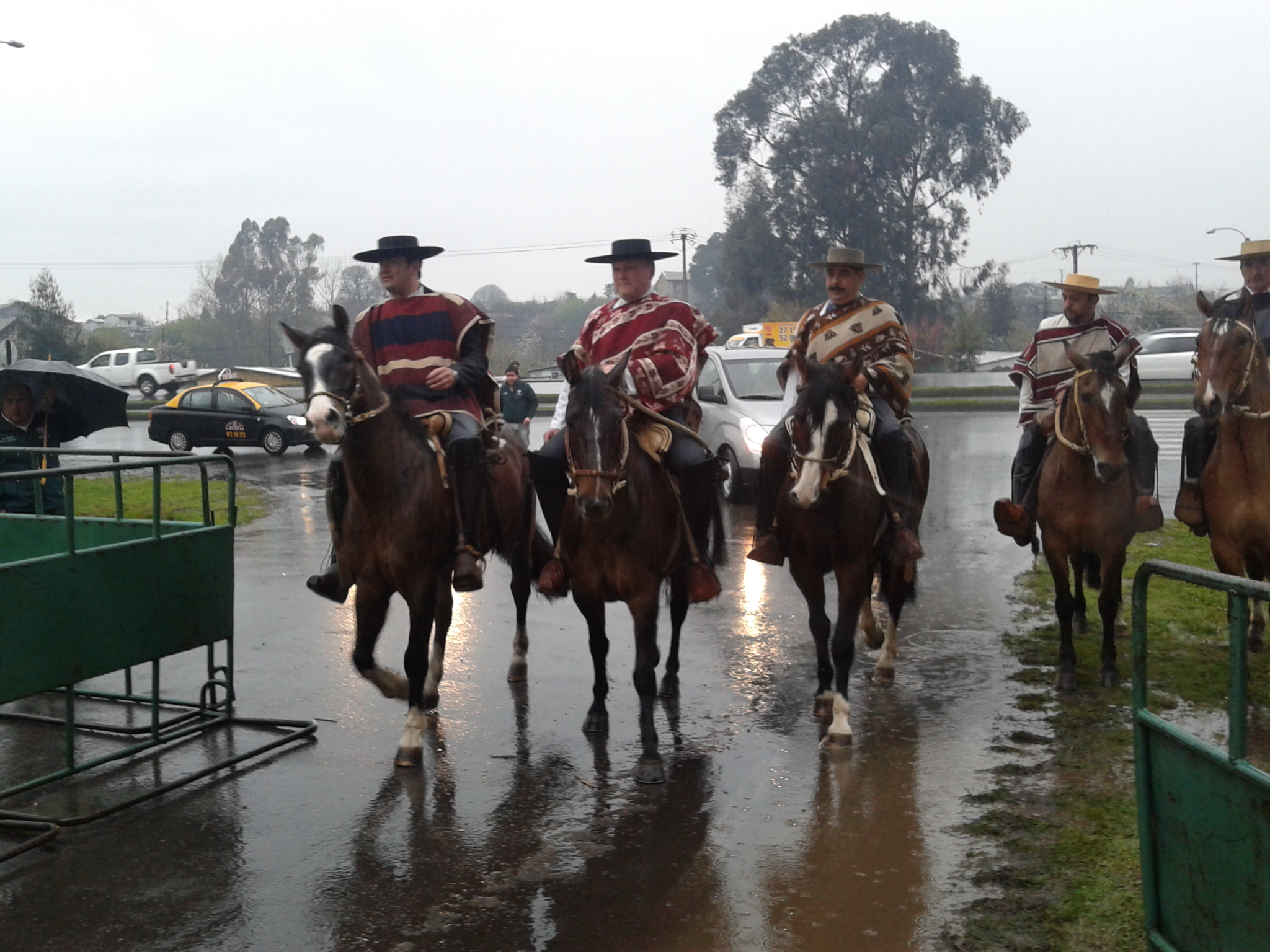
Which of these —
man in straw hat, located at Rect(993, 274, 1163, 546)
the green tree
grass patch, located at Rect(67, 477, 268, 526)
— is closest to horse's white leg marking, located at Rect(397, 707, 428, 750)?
man in straw hat, located at Rect(993, 274, 1163, 546)

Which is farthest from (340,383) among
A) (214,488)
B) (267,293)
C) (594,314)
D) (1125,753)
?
(267,293)

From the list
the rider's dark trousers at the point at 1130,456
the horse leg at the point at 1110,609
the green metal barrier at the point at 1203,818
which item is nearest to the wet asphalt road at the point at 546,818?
the horse leg at the point at 1110,609

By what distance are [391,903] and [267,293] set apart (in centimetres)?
9527

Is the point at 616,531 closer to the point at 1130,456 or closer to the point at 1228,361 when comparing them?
the point at 1130,456

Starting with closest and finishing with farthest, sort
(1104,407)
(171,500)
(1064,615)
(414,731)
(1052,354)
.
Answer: (414,731) < (1104,407) < (1064,615) < (1052,354) < (171,500)

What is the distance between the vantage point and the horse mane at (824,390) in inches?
252

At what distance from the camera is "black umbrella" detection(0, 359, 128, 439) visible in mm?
8914

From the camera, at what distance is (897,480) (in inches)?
280

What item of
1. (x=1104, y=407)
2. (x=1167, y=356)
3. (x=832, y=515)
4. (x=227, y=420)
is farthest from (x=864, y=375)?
(x=1167, y=356)

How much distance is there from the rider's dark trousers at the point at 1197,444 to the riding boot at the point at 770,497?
9.95ft

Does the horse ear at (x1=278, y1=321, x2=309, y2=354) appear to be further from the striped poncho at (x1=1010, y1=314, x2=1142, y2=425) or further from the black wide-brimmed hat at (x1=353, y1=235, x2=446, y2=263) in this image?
the striped poncho at (x1=1010, y1=314, x2=1142, y2=425)

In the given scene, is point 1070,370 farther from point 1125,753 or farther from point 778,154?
point 778,154

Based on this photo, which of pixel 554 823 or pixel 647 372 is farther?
pixel 647 372

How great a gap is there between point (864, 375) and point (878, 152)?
5057 centimetres
